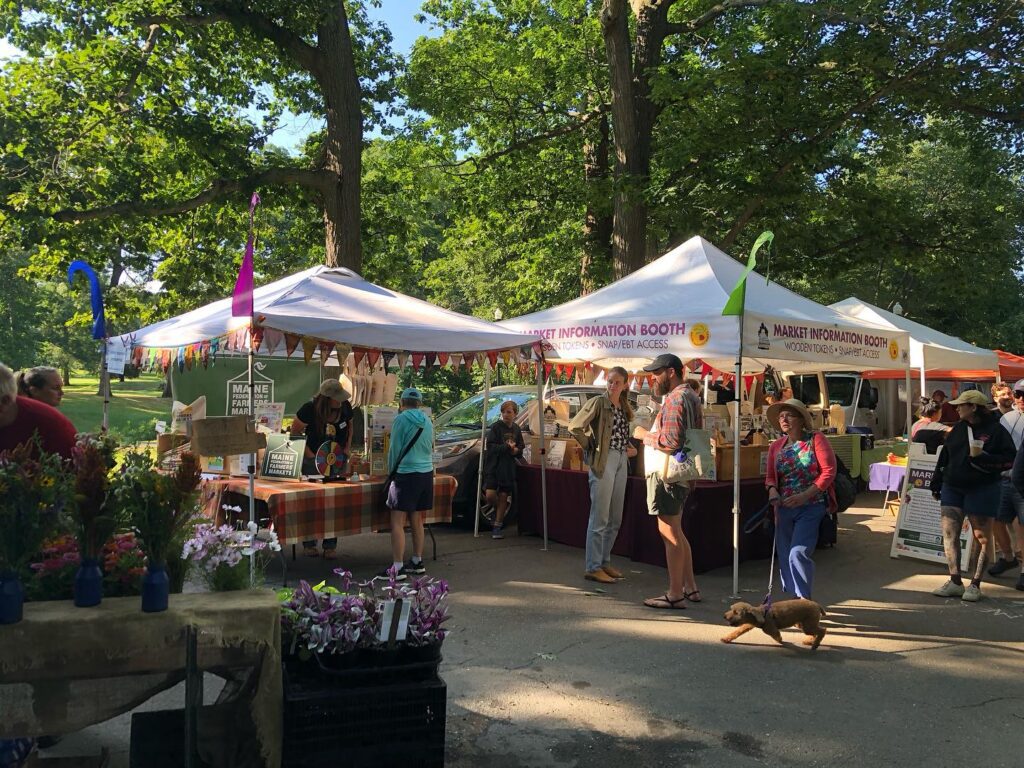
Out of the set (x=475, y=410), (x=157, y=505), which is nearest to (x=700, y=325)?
(x=475, y=410)

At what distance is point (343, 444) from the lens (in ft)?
26.6

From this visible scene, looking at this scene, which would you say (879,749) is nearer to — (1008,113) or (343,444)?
(343,444)

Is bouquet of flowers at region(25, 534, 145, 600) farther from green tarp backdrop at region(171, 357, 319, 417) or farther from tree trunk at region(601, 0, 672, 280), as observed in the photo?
green tarp backdrop at region(171, 357, 319, 417)

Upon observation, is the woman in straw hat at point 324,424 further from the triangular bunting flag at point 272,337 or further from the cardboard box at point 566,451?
the cardboard box at point 566,451

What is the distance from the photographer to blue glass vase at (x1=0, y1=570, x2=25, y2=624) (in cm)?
278

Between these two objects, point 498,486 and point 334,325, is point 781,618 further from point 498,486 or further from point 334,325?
point 498,486

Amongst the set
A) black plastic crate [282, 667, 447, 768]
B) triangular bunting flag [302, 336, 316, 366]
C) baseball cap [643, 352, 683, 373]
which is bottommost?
black plastic crate [282, 667, 447, 768]

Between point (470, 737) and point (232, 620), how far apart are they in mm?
1664

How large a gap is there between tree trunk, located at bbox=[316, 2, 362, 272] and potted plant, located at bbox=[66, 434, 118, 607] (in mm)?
10361

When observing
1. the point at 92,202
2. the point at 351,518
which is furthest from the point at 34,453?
the point at 92,202

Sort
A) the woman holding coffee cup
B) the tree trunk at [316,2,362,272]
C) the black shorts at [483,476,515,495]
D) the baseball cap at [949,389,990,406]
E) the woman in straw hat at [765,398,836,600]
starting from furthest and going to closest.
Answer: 1. the tree trunk at [316,2,362,272]
2. the black shorts at [483,476,515,495]
3. the baseball cap at [949,389,990,406]
4. the woman holding coffee cup
5. the woman in straw hat at [765,398,836,600]

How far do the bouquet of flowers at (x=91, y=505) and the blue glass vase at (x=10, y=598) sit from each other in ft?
0.79

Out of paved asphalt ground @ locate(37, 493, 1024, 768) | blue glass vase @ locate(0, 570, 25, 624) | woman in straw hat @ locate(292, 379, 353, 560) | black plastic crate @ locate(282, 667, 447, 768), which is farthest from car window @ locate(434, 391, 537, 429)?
blue glass vase @ locate(0, 570, 25, 624)

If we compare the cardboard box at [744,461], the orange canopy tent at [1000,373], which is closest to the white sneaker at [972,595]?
the cardboard box at [744,461]
